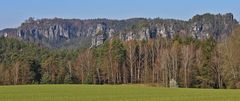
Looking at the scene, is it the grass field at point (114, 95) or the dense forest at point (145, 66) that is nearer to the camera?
the grass field at point (114, 95)

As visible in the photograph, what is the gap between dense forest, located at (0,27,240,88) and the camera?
97.6m

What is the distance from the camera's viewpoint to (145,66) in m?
121

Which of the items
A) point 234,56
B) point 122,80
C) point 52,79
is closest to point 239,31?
point 234,56

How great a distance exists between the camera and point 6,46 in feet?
601

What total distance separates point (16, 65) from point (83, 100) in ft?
298

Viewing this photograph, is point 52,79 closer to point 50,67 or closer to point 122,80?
point 50,67

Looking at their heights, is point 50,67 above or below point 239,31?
below

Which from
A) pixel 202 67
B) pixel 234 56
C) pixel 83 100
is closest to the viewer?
pixel 83 100

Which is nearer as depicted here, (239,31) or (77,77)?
(239,31)

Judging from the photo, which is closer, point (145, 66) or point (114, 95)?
point (114, 95)

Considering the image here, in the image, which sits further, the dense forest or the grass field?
the dense forest

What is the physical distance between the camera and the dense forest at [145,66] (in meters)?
97.6

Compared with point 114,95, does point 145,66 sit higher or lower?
lower

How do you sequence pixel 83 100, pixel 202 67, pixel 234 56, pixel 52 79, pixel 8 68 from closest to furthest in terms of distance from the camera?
pixel 83 100, pixel 234 56, pixel 202 67, pixel 52 79, pixel 8 68
